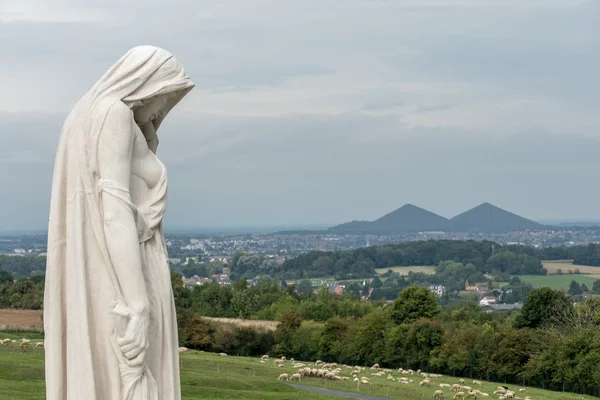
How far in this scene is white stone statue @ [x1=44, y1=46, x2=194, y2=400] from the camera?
7527 millimetres

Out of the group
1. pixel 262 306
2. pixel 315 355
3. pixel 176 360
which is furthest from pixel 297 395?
pixel 262 306

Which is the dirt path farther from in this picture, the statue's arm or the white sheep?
the statue's arm

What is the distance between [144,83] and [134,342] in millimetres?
2255

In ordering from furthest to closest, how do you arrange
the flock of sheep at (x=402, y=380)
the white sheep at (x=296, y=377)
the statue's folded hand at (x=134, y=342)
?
the white sheep at (x=296, y=377)
the flock of sheep at (x=402, y=380)
the statue's folded hand at (x=134, y=342)

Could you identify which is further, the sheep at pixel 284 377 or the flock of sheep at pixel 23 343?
the sheep at pixel 284 377

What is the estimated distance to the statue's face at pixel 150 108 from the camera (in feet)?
26.5

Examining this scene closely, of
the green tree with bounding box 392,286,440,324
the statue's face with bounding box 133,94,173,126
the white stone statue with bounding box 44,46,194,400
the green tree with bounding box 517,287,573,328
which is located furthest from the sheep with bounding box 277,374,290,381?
the statue's face with bounding box 133,94,173,126

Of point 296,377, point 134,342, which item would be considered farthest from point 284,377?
point 134,342

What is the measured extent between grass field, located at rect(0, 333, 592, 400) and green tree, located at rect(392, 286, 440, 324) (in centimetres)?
2183

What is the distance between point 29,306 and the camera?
88.2m

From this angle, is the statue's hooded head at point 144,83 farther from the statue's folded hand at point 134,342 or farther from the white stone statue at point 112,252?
the statue's folded hand at point 134,342

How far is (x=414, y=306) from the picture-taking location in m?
93.7

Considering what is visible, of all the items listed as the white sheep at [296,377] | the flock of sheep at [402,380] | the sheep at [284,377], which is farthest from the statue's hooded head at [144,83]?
the white sheep at [296,377]

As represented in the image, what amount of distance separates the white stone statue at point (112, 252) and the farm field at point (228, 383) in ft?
82.0
